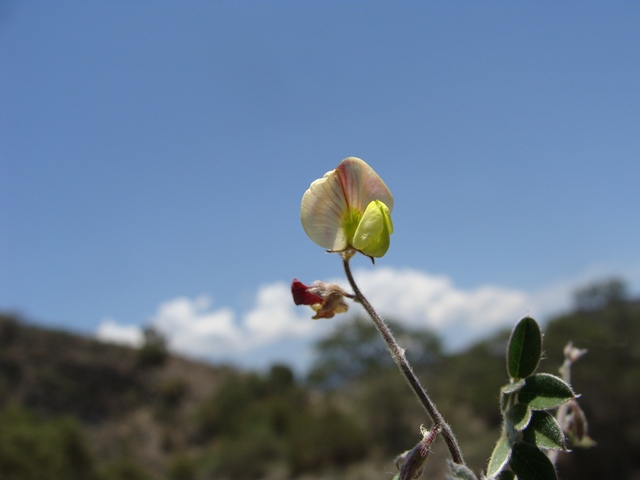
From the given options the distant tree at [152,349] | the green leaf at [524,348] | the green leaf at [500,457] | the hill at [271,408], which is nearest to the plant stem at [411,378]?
the green leaf at [500,457]

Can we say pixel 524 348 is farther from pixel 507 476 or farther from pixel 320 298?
pixel 320 298

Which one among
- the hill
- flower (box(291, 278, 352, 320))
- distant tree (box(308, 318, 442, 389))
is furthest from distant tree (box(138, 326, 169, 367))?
flower (box(291, 278, 352, 320))

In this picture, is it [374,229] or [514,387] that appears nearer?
[514,387]

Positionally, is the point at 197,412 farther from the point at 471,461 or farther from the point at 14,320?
the point at 471,461

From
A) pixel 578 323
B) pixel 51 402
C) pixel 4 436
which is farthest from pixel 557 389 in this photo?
pixel 51 402

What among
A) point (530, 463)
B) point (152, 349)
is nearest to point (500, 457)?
point (530, 463)

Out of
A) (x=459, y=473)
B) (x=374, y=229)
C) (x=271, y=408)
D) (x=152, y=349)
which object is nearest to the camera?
(x=459, y=473)
